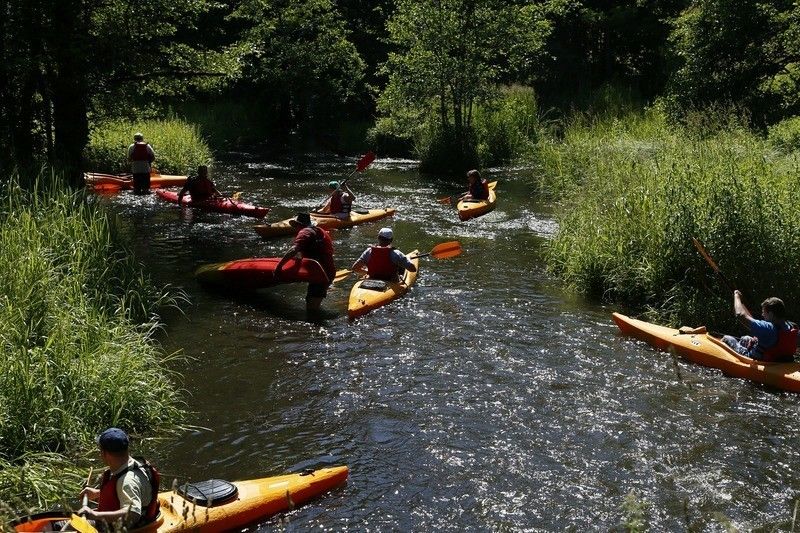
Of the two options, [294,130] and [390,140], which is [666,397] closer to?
[390,140]

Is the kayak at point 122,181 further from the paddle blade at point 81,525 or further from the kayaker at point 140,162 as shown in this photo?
the paddle blade at point 81,525

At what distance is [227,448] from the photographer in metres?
5.72

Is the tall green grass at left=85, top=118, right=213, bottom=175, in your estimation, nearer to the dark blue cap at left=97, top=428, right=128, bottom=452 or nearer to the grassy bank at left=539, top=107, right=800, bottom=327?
the grassy bank at left=539, top=107, right=800, bottom=327

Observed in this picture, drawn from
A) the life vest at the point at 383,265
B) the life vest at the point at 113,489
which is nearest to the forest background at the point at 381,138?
the life vest at the point at 113,489

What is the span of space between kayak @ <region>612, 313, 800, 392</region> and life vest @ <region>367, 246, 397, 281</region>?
271cm

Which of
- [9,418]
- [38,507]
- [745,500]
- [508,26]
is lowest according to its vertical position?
[745,500]

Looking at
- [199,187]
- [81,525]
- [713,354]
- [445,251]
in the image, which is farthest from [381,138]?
[81,525]

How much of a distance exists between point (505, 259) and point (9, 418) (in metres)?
7.33

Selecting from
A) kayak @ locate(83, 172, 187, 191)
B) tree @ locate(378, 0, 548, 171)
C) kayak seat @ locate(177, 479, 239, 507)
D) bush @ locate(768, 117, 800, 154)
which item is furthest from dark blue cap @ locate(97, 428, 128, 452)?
tree @ locate(378, 0, 548, 171)

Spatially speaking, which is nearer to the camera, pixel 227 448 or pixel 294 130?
pixel 227 448

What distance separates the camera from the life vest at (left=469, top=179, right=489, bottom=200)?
14.1 metres

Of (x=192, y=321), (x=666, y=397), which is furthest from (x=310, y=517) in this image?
(x=192, y=321)

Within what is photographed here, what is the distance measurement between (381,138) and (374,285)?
13442 mm

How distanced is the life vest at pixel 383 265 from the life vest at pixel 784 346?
4.19m
